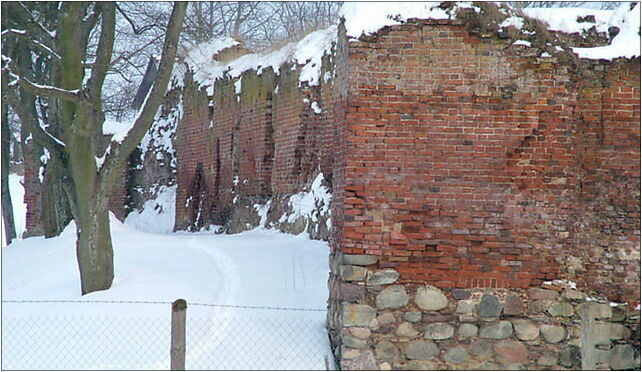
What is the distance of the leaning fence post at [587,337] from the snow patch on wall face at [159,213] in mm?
14983

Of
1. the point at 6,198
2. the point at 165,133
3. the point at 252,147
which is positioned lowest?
the point at 6,198

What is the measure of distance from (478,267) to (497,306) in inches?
15.9

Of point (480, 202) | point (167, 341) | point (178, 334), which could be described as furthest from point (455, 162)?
point (167, 341)

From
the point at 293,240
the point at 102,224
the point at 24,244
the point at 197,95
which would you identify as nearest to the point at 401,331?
the point at 102,224

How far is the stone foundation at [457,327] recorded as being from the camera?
7477 mm

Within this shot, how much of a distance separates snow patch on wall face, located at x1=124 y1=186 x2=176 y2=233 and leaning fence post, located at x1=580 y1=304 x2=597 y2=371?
15.0 m

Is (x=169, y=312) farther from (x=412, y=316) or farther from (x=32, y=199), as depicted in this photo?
(x=32, y=199)

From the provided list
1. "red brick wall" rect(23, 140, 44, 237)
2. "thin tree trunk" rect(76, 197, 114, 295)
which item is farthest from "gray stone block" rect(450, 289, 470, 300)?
"red brick wall" rect(23, 140, 44, 237)

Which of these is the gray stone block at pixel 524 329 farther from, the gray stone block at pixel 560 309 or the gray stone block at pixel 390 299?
the gray stone block at pixel 390 299

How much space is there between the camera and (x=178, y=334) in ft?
19.7

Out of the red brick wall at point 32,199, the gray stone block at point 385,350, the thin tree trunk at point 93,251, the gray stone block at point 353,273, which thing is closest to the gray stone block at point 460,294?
the gray stone block at point 385,350

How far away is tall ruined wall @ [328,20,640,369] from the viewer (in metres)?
7.50

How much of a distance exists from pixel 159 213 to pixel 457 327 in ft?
49.7

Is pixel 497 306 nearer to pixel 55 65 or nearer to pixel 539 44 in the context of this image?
pixel 539 44
